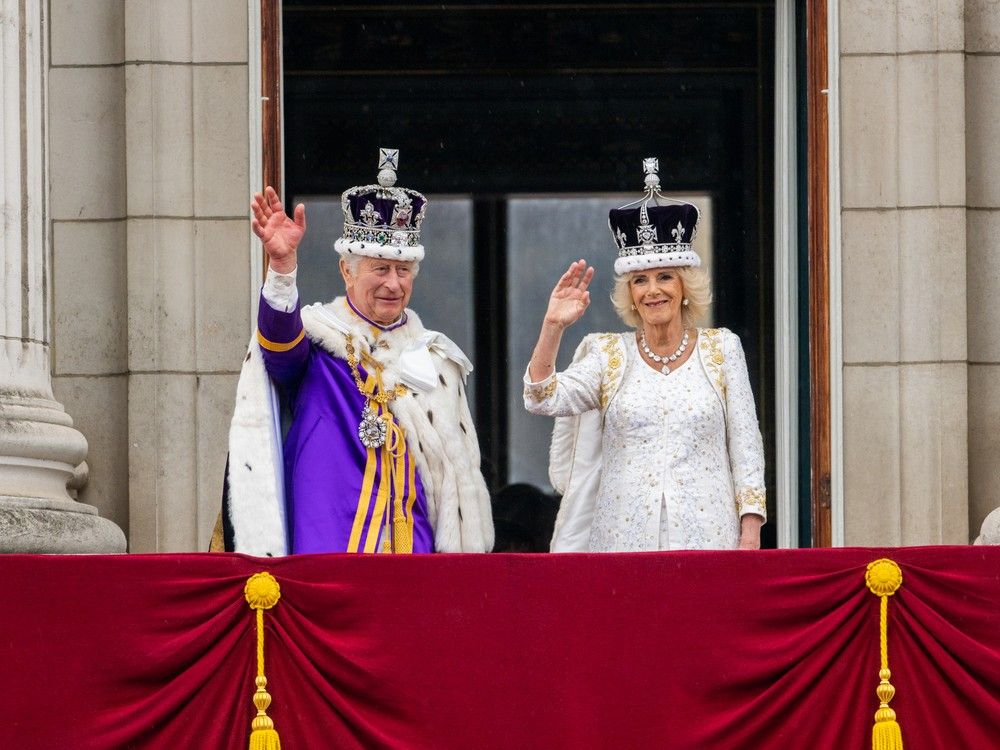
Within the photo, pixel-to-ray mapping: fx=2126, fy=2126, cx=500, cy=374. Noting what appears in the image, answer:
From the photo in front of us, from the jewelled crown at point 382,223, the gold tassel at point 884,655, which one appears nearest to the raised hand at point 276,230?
the jewelled crown at point 382,223

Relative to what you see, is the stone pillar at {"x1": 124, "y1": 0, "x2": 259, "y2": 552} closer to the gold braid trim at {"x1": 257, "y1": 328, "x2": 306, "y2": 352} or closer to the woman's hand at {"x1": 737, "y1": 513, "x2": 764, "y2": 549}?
the gold braid trim at {"x1": 257, "y1": 328, "x2": 306, "y2": 352}

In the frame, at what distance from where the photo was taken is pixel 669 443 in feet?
24.5

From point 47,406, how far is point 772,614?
2.91 metres

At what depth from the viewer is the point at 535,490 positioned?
36.6 feet

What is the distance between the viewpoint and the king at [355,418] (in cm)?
742

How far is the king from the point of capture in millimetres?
7422

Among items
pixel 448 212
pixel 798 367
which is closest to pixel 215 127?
pixel 448 212

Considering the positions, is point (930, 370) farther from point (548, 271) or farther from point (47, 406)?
point (47, 406)

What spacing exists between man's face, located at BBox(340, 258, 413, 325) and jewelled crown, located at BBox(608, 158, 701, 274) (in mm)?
784

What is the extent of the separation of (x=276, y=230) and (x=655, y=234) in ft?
4.45

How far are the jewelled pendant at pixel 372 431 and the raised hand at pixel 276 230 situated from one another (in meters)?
0.61

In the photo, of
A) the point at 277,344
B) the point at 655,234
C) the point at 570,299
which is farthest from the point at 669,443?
the point at 277,344

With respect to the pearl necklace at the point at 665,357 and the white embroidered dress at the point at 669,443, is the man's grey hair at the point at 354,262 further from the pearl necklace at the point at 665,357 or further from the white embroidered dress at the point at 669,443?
the pearl necklace at the point at 665,357

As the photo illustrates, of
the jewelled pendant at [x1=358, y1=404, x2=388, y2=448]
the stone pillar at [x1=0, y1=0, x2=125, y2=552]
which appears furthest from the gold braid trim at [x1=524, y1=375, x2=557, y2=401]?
the stone pillar at [x1=0, y1=0, x2=125, y2=552]
